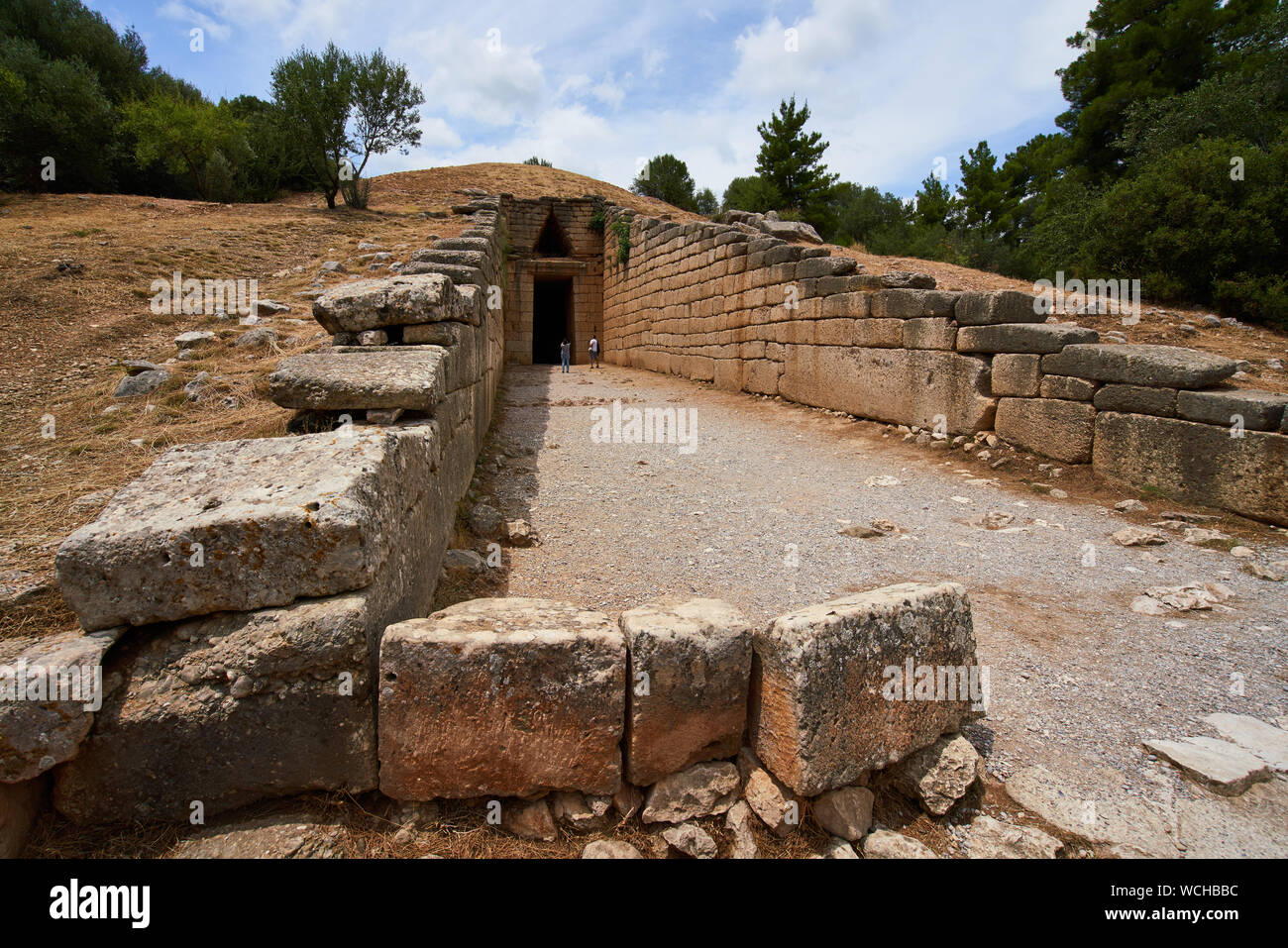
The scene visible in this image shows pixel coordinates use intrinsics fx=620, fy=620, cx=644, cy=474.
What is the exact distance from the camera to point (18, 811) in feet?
6.32

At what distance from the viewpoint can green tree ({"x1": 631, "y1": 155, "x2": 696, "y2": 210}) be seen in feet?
103

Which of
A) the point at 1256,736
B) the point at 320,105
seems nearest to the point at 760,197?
the point at 320,105

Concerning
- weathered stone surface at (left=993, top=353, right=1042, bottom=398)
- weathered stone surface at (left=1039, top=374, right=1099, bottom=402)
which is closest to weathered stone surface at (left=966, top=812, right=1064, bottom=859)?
weathered stone surface at (left=1039, top=374, right=1099, bottom=402)

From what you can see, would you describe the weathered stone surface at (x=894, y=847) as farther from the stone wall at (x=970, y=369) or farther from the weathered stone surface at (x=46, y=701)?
the stone wall at (x=970, y=369)

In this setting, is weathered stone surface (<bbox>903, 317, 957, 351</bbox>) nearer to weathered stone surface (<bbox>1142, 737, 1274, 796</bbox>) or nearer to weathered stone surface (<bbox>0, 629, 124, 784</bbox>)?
weathered stone surface (<bbox>1142, 737, 1274, 796</bbox>)

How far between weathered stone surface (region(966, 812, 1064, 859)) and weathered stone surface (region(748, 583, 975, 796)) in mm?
332

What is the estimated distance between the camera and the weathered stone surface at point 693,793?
2270 mm

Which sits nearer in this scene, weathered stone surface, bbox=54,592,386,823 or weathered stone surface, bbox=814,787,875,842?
weathered stone surface, bbox=54,592,386,823

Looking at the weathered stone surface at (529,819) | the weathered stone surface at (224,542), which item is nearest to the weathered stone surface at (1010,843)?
the weathered stone surface at (529,819)

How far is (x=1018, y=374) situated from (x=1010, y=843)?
532cm

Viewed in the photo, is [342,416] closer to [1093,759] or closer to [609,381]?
[1093,759]

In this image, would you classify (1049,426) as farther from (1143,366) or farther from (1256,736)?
(1256,736)

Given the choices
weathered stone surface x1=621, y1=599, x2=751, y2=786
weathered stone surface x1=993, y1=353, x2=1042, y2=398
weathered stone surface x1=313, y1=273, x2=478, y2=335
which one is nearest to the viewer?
weathered stone surface x1=621, y1=599, x2=751, y2=786
